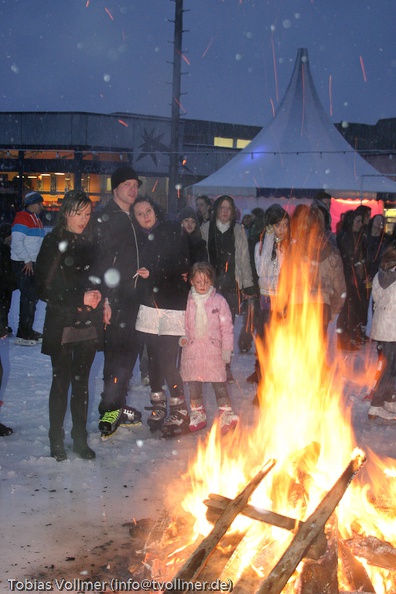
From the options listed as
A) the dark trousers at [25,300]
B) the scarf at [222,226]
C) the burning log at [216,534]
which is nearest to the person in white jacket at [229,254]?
the scarf at [222,226]

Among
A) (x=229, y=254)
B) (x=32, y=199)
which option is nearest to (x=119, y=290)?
(x=229, y=254)

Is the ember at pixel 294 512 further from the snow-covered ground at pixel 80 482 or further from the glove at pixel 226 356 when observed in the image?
the glove at pixel 226 356

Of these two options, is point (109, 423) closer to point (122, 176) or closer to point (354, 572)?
point (122, 176)

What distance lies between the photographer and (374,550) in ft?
10.8

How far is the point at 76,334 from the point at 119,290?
884 mm

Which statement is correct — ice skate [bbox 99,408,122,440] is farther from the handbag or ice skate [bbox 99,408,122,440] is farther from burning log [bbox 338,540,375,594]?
burning log [bbox 338,540,375,594]

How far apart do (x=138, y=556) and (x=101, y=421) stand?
6.98 feet

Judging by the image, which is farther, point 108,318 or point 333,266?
point 333,266

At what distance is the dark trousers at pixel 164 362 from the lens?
5793 millimetres

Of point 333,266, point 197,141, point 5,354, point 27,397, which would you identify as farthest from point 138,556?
point 197,141

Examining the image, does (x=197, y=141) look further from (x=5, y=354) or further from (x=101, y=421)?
(x=101, y=421)

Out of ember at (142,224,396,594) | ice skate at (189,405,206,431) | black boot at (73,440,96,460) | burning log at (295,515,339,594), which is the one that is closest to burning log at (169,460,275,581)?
ember at (142,224,396,594)

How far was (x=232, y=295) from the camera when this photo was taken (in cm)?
738

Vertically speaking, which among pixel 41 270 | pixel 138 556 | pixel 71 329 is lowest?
pixel 138 556
